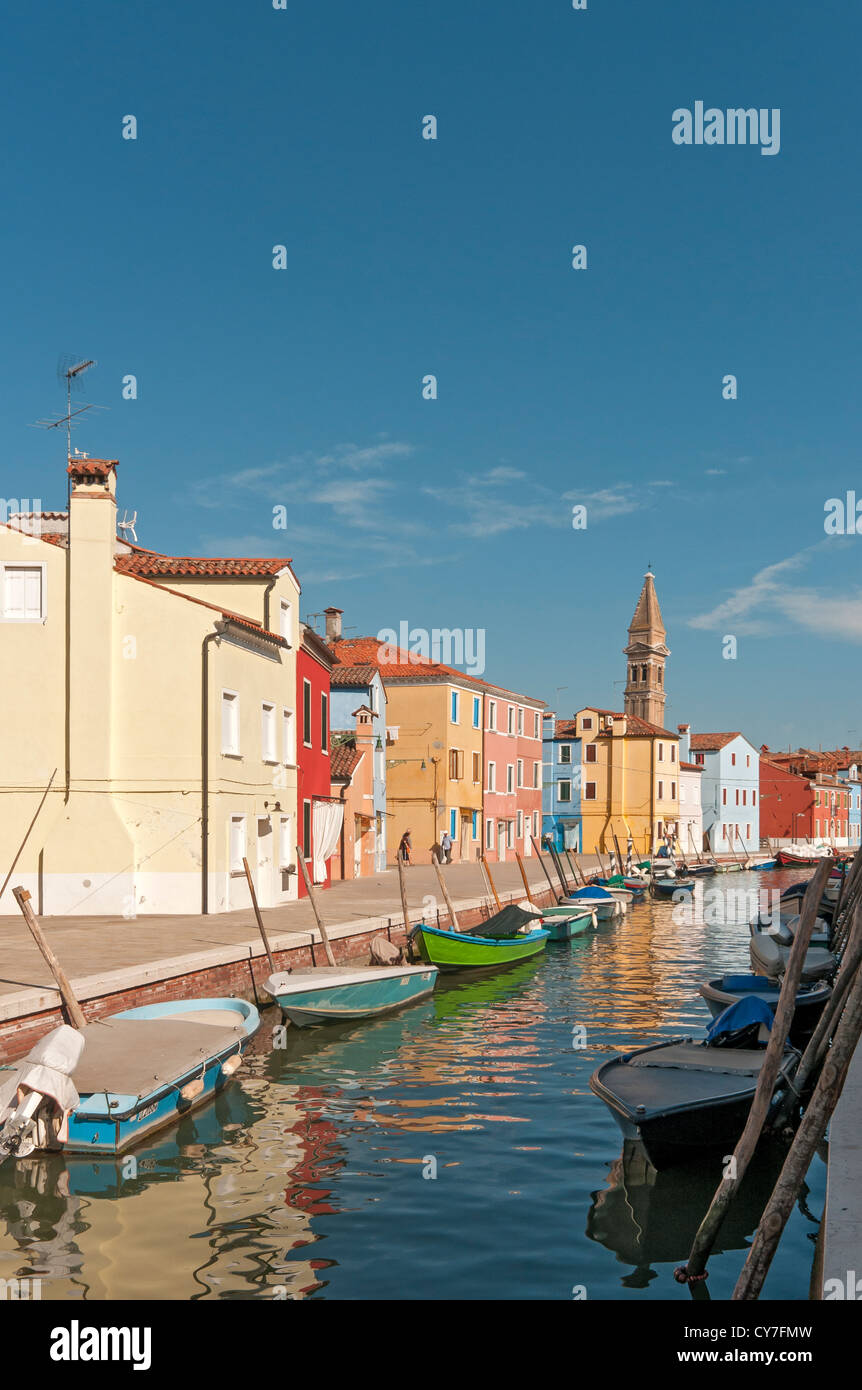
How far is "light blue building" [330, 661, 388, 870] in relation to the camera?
4488cm

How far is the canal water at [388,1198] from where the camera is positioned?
857cm

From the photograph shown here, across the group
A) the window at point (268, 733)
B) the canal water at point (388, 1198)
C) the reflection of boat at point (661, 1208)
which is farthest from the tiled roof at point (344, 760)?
the reflection of boat at point (661, 1208)

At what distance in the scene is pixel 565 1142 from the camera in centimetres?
1219

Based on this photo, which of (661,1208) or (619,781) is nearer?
(661,1208)

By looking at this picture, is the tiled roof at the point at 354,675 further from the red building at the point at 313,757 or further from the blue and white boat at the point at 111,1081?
the blue and white boat at the point at 111,1081

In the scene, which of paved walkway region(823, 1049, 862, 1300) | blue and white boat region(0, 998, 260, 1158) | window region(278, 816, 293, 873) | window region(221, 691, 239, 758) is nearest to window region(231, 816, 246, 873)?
window region(221, 691, 239, 758)

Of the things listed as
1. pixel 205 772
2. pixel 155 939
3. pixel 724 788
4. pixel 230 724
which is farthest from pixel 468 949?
pixel 724 788

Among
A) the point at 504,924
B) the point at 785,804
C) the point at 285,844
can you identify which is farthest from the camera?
the point at 785,804

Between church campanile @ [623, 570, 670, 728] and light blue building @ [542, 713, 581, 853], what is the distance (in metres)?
21.8

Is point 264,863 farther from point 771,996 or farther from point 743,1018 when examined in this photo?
point 743,1018

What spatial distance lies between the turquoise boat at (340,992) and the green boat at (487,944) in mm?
3613

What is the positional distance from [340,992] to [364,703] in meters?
27.3

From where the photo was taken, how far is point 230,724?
87.9ft
